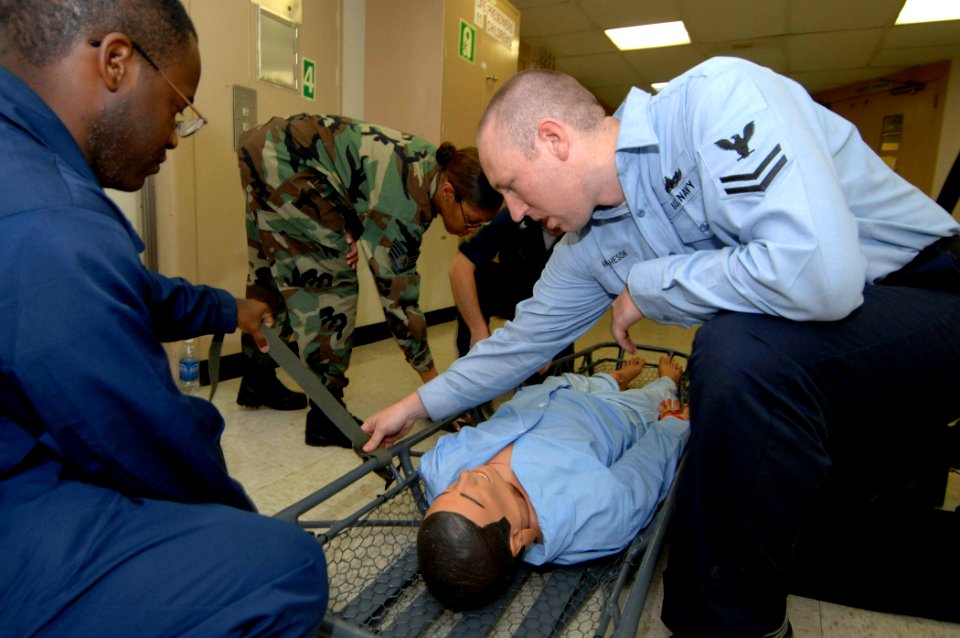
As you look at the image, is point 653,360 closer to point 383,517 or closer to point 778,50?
point 383,517

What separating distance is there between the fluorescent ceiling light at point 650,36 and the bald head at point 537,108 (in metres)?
4.98

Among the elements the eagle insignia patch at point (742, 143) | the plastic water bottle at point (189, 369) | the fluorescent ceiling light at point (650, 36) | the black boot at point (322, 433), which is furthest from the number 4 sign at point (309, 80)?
the fluorescent ceiling light at point (650, 36)

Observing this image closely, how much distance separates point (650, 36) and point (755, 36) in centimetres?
100

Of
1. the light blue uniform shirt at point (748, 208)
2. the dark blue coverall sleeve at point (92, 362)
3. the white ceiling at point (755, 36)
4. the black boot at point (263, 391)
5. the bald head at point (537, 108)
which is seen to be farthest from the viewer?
the white ceiling at point (755, 36)

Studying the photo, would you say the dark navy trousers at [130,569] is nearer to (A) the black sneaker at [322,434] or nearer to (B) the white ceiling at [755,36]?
(A) the black sneaker at [322,434]

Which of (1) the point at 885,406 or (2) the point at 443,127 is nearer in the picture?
(1) the point at 885,406

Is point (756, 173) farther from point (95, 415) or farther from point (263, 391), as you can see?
point (263, 391)

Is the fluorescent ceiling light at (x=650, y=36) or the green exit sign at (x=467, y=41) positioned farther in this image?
the fluorescent ceiling light at (x=650, y=36)

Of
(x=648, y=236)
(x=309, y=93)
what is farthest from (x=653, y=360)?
(x=309, y=93)

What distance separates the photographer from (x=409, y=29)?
3.37 metres

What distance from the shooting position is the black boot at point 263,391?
2285 millimetres

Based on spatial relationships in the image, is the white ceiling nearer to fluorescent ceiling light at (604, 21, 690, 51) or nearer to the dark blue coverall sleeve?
fluorescent ceiling light at (604, 21, 690, 51)

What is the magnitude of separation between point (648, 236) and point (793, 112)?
0.35 m

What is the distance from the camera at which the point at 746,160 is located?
897 millimetres
